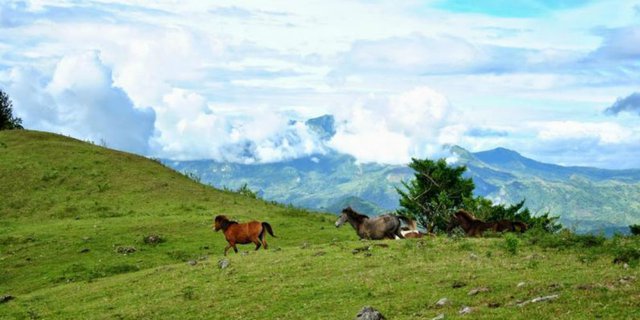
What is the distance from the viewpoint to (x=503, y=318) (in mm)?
14555

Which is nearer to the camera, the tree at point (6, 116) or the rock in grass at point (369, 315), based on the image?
the rock in grass at point (369, 315)

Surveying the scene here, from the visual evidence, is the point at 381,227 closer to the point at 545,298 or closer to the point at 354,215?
the point at 354,215

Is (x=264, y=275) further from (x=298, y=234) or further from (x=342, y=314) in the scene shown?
(x=298, y=234)

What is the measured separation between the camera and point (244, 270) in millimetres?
25766

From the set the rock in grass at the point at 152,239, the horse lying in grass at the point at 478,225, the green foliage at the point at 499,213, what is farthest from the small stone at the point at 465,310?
the green foliage at the point at 499,213

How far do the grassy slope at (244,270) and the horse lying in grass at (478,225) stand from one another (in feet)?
15.4

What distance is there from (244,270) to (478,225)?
13253 mm

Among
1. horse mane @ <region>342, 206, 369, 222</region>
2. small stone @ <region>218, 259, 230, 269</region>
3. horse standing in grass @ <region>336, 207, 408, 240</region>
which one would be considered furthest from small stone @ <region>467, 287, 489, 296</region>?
horse mane @ <region>342, 206, 369, 222</region>

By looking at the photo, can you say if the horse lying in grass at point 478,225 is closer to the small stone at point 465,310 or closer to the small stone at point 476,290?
the small stone at point 476,290

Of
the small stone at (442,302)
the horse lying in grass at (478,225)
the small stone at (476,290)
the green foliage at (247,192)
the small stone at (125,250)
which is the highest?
the small stone at (476,290)

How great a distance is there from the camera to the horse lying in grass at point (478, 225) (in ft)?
108

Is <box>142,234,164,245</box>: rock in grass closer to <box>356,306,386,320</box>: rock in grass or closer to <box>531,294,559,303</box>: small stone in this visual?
<box>356,306,386,320</box>: rock in grass

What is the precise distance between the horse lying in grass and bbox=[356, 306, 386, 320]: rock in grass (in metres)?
17.8

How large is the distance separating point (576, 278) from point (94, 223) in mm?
35311
